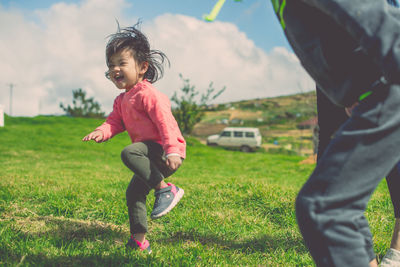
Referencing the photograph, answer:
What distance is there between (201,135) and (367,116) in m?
35.5

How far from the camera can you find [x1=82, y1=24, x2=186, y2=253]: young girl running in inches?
96.3

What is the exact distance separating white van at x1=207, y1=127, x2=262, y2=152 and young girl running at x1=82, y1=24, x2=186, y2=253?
29067 mm

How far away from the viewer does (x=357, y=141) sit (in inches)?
49.5

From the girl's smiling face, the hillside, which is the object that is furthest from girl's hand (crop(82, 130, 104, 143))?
the hillside

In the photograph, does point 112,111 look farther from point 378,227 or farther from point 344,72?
point 378,227

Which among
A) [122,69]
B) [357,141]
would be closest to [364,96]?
[357,141]

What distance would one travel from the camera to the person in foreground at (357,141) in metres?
1.24

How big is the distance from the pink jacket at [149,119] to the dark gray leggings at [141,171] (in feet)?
0.34

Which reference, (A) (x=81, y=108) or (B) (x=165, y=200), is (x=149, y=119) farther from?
(A) (x=81, y=108)

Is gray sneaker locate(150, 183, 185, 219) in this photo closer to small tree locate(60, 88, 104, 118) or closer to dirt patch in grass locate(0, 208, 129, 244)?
dirt patch in grass locate(0, 208, 129, 244)

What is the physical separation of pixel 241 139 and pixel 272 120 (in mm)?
8399

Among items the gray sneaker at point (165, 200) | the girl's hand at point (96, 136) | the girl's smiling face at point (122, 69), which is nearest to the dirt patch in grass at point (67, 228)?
the gray sneaker at point (165, 200)

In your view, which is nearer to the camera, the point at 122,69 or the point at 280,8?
the point at 280,8

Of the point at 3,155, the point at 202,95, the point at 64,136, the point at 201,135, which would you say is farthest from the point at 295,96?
the point at 3,155
